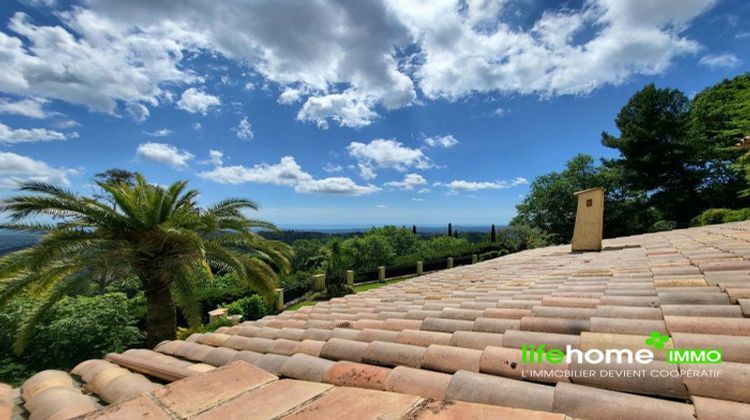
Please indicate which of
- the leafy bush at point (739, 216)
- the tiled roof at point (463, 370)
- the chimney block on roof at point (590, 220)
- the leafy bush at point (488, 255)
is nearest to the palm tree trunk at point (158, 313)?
the tiled roof at point (463, 370)

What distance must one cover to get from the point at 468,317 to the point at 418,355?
1.09 metres

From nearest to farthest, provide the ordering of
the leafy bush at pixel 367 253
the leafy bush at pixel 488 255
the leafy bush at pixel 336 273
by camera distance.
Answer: the leafy bush at pixel 336 273 < the leafy bush at pixel 367 253 < the leafy bush at pixel 488 255

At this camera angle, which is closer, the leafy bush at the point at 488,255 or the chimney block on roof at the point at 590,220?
the chimney block on roof at the point at 590,220

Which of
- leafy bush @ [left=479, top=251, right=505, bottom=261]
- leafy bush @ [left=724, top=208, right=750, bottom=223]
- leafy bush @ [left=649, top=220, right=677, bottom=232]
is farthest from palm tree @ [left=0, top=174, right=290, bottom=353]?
leafy bush @ [left=649, top=220, right=677, bottom=232]

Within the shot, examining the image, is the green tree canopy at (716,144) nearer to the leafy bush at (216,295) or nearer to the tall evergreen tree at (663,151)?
the tall evergreen tree at (663,151)

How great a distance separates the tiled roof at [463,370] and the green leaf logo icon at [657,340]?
0.12 ft

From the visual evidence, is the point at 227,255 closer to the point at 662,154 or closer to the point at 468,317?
the point at 468,317

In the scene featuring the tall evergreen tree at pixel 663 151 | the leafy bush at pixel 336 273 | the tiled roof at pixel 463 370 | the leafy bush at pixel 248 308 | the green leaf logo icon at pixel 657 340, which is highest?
the tall evergreen tree at pixel 663 151

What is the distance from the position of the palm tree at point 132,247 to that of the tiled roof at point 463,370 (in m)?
5.49

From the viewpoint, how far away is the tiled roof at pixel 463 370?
142 cm

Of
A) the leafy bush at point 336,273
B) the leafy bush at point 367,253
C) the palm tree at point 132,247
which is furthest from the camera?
the leafy bush at point 367,253

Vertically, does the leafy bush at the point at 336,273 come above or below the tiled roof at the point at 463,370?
below

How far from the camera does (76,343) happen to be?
9.93m

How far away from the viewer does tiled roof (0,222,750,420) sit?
4.66ft
